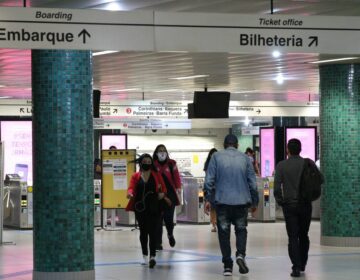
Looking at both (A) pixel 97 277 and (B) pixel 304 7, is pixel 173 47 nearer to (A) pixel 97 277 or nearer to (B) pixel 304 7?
(B) pixel 304 7

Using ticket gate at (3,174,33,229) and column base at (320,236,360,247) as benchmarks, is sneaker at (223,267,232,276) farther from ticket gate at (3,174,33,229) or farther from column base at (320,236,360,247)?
ticket gate at (3,174,33,229)

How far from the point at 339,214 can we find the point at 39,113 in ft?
24.0

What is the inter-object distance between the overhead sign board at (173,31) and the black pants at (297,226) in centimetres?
243

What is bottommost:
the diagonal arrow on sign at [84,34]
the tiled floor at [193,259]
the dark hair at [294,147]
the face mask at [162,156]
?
the tiled floor at [193,259]

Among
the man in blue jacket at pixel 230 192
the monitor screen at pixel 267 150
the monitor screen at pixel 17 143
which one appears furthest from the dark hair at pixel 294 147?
the monitor screen at pixel 267 150

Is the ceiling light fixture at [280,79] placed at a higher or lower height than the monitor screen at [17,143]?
higher

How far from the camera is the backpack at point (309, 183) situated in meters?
11.7

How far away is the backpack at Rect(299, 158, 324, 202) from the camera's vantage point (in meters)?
11.7

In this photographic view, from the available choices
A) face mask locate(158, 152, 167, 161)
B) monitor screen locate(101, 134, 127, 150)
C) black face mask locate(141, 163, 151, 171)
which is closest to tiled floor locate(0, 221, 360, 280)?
black face mask locate(141, 163, 151, 171)

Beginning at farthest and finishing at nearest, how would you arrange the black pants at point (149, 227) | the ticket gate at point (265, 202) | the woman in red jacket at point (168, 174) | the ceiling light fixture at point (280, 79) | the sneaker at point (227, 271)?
the ticket gate at point (265, 202)
the ceiling light fixture at point (280, 79)
the woman in red jacket at point (168, 174)
the black pants at point (149, 227)
the sneaker at point (227, 271)

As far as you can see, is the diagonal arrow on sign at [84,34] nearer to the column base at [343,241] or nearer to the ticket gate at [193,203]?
the column base at [343,241]

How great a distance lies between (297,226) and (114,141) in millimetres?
19254

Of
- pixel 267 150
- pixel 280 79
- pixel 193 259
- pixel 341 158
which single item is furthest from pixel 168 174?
pixel 267 150

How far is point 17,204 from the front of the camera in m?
22.2
